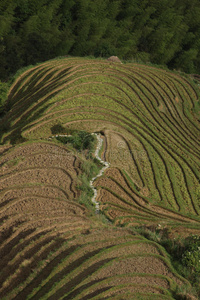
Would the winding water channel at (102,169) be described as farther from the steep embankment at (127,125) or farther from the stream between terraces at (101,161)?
the steep embankment at (127,125)

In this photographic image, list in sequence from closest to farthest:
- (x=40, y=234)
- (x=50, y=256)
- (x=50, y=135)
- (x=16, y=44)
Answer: (x=50, y=256) → (x=40, y=234) → (x=50, y=135) → (x=16, y=44)

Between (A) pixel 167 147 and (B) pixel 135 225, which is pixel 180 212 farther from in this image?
(A) pixel 167 147

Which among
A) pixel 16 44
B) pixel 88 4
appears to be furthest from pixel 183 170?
pixel 88 4

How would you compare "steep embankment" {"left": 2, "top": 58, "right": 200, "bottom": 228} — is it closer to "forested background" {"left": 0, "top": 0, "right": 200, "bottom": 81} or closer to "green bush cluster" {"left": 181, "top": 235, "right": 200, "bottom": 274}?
"green bush cluster" {"left": 181, "top": 235, "right": 200, "bottom": 274}

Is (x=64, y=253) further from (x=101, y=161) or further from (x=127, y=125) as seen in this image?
(x=127, y=125)

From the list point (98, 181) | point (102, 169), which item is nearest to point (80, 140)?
point (102, 169)

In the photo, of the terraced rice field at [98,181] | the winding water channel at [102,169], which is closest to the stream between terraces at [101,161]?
the winding water channel at [102,169]
